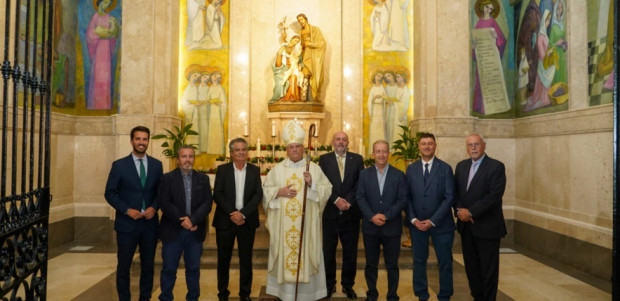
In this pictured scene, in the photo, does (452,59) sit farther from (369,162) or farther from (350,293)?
(350,293)

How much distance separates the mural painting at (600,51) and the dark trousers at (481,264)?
2988 millimetres

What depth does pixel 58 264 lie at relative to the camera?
21.6ft

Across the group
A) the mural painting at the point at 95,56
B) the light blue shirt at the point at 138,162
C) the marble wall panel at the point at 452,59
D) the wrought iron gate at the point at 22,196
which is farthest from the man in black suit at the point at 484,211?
the mural painting at the point at 95,56

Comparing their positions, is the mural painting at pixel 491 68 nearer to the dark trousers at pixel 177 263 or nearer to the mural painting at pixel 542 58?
the mural painting at pixel 542 58

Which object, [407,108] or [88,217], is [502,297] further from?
[88,217]

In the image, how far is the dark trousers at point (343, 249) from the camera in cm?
→ 508

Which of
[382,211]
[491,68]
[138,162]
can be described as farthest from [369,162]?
[138,162]

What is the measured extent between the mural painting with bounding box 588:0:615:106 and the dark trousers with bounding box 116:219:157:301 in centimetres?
585

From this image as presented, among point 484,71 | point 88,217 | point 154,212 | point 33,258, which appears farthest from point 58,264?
point 484,71

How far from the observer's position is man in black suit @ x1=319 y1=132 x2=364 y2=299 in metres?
5.08

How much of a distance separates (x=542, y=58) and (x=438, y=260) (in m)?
4.80

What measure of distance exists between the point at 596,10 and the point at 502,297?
13.6ft

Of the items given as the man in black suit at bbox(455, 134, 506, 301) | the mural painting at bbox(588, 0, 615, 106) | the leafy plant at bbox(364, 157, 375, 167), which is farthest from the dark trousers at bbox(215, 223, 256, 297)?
the mural painting at bbox(588, 0, 615, 106)

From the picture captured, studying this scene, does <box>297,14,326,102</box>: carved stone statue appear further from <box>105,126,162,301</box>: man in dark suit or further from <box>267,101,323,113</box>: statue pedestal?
<box>105,126,162,301</box>: man in dark suit
